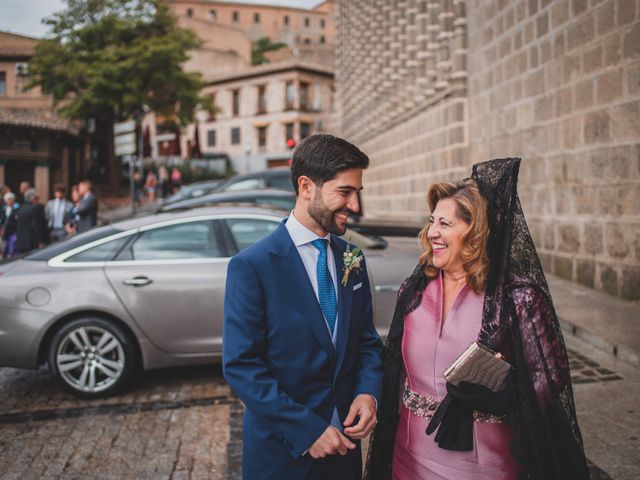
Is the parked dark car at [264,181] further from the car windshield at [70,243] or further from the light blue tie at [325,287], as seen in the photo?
the light blue tie at [325,287]

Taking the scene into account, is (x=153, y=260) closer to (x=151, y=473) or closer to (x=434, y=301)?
(x=151, y=473)

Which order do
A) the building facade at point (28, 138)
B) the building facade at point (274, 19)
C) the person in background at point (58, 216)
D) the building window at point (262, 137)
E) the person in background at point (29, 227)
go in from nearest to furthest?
the person in background at point (29, 227) → the person in background at point (58, 216) → the building facade at point (28, 138) → the building window at point (262, 137) → the building facade at point (274, 19)

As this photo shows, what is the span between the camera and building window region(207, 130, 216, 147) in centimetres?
5831

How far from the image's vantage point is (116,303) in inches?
212

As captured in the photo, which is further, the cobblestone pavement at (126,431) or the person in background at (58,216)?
the person in background at (58,216)

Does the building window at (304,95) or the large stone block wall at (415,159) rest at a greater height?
the building window at (304,95)

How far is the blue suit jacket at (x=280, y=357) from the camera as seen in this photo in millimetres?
2002

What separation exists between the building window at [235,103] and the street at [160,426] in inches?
2030

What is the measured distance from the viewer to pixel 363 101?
84.1ft

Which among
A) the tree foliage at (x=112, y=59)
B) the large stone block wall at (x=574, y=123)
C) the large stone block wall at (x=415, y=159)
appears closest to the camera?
the large stone block wall at (x=574, y=123)

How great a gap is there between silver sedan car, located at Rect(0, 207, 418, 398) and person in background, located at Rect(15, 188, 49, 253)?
230 inches

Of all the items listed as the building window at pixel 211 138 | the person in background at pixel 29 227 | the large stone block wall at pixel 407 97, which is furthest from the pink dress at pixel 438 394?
the building window at pixel 211 138

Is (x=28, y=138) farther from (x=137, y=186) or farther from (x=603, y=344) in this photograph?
(x=603, y=344)

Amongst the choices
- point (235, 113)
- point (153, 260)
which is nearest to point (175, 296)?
point (153, 260)
